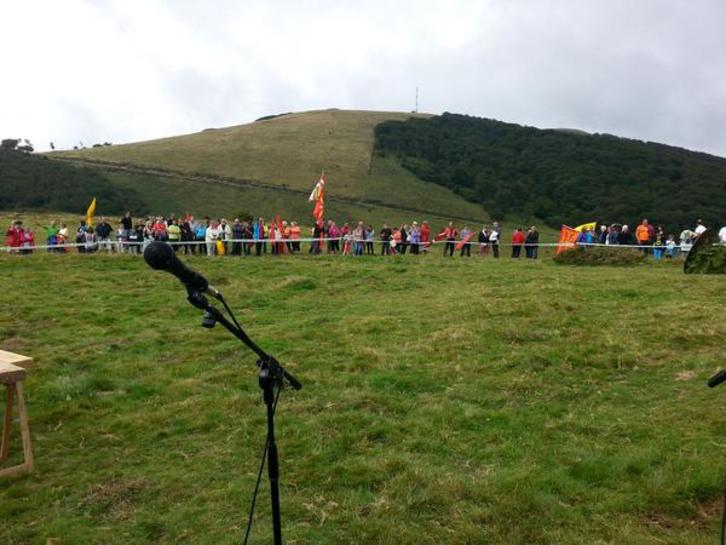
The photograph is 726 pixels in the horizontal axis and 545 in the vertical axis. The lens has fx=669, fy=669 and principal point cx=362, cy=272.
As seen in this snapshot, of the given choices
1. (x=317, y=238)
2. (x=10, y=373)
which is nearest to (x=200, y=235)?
(x=317, y=238)

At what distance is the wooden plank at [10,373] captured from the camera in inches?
249

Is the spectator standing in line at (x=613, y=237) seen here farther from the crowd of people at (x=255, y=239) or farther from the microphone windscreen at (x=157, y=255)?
the microphone windscreen at (x=157, y=255)

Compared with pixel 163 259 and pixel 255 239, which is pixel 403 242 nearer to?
pixel 255 239

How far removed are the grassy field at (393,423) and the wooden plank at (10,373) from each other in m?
0.95

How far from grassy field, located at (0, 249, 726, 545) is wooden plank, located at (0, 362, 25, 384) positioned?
95 cm

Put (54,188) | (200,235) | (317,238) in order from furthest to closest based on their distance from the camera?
(54,188) < (317,238) < (200,235)

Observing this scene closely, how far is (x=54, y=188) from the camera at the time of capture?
62.1m

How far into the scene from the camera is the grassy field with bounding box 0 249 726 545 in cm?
536

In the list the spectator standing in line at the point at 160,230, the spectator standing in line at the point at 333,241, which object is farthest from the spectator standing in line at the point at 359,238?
the spectator standing in line at the point at 160,230

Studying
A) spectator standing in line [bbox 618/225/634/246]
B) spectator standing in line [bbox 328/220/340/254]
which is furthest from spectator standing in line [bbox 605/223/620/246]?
spectator standing in line [bbox 328/220/340/254]

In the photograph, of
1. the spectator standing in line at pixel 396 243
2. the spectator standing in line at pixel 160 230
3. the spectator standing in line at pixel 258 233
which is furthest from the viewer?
the spectator standing in line at pixel 396 243

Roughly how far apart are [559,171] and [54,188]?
58.1 meters

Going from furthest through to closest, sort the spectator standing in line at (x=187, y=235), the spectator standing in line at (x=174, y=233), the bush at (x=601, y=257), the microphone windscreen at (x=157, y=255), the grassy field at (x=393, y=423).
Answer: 1. the spectator standing in line at (x=187, y=235)
2. the spectator standing in line at (x=174, y=233)
3. the bush at (x=601, y=257)
4. the grassy field at (x=393, y=423)
5. the microphone windscreen at (x=157, y=255)

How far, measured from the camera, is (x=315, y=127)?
95.3m
